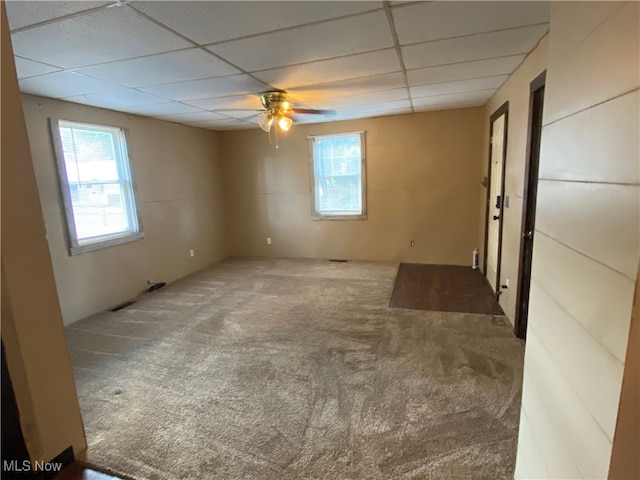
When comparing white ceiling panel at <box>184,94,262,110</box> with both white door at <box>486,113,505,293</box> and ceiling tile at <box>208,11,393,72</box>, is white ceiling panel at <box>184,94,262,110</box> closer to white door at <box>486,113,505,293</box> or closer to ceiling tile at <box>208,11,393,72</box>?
ceiling tile at <box>208,11,393,72</box>

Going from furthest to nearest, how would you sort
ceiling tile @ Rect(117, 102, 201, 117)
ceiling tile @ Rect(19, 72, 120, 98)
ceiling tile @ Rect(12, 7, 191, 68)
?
ceiling tile @ Rect(117, 102, 201, 117) → ceiling tile @ Rect(19, 72, 120, 98) → ceiling tile @ Rect(12, 7, 191, 68)

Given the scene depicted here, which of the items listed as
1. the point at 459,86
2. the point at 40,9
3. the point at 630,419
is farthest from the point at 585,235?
the point at 459,86

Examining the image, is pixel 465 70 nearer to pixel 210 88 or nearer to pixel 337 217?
pixel 210 88

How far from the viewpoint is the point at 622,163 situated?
69 centimetres

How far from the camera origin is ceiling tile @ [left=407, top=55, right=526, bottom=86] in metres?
2.68

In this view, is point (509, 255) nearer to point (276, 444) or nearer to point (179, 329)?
point (276, 444)

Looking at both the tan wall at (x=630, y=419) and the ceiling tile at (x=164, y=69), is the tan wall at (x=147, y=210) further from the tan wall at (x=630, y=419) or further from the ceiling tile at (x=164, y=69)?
the tan wall at (x=630, y=419)

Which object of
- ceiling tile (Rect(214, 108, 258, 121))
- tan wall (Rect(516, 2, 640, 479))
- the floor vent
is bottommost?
the floor vent

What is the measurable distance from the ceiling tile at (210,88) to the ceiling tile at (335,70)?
19 cm

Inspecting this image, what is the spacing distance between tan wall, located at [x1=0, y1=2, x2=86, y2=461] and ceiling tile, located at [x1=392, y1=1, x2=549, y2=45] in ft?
5.94

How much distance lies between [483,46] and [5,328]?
3.09 meters

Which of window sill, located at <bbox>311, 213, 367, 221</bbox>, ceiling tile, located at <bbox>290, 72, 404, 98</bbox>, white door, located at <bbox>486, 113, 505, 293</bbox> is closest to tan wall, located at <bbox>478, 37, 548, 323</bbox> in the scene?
white door, located at <bbox>486, 113, 505, 293</bbox>

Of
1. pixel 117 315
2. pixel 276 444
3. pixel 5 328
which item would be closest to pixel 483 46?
pixel 276 444

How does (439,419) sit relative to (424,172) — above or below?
below
